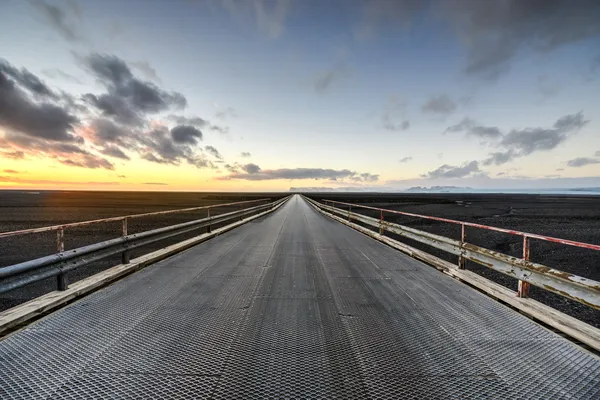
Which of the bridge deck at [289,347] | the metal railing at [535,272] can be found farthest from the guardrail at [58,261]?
the metal railing at [535,272]

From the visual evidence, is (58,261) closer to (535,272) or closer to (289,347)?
(289,347)

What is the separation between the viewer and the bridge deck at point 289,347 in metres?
2.60

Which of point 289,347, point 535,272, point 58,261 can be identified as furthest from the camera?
point 58,261

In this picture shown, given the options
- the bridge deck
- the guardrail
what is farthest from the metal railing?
the guardrail

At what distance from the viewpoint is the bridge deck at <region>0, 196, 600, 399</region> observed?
2.60 metres

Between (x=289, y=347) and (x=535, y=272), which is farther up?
(x=535, y=272)

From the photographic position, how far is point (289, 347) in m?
3.24

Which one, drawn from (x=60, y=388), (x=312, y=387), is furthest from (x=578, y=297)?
(x=60, y=388)

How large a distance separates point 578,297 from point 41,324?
6638 mm

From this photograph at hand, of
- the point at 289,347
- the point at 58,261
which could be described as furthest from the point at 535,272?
the point at 58,261

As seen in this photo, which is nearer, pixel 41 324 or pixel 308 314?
pixel 41 324

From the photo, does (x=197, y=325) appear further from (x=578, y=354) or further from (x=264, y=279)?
(x=578, y=354)

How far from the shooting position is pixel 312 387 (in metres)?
2.58

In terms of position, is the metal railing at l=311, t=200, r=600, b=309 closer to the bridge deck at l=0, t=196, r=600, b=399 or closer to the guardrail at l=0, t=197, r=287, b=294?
the bridge deck at l=0, t=196, r=600, b=399
